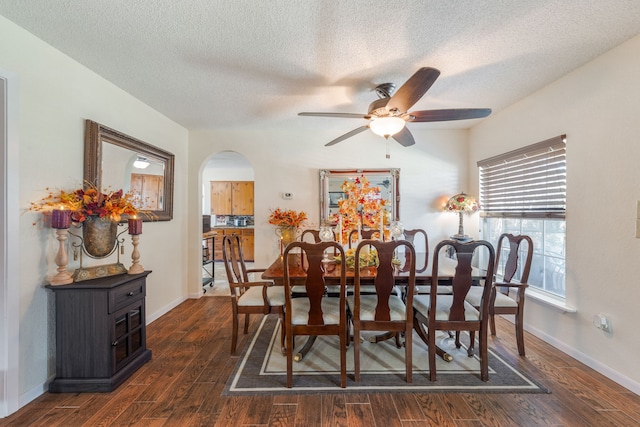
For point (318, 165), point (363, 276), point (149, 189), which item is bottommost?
point (363, 276)

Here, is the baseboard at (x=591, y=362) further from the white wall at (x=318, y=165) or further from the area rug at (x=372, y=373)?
the white wall at (x=318, y=165)

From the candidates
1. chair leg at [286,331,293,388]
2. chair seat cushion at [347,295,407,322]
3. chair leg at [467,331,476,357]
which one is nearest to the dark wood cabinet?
chair leg at [286,331,293,388]

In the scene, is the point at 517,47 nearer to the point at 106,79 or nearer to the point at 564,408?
the point at 564,408

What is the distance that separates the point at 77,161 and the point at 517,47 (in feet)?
11.5

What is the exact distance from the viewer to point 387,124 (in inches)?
91.7

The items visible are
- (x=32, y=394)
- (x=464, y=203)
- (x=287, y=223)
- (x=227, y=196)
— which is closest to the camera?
(x=32, y=394)

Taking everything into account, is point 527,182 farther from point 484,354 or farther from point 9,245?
point 9,245

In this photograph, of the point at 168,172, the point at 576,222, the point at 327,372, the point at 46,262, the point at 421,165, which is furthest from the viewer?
the point at 421,165

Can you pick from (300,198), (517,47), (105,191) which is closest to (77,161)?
(105,191)

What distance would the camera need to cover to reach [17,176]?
176cm

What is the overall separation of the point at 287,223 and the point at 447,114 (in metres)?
2.42

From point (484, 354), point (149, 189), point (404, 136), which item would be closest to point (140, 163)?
point (149, 189)

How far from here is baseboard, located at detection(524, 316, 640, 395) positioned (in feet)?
6.25

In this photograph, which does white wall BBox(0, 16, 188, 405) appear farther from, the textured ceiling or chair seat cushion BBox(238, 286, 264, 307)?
chair seat cushion BBox(238, 286, 264, 307)
